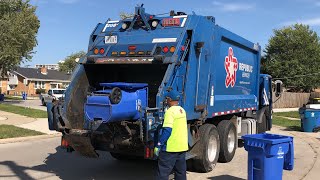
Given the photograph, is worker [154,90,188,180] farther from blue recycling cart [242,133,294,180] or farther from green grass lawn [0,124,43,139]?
green grass lawn [0,124,43,139]

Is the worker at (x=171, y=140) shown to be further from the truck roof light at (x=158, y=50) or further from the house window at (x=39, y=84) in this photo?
the house window at (x=39, y=84)

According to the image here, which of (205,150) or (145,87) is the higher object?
(145,87)

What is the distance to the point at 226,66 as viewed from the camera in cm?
933

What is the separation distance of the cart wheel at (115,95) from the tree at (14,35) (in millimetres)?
20095

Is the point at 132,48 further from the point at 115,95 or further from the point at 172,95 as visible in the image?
the point at 172,95

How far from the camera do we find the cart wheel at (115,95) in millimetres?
6121

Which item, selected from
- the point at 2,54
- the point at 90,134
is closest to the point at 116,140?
the point at 90,134

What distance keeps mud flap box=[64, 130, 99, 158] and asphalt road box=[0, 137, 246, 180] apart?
75 cm

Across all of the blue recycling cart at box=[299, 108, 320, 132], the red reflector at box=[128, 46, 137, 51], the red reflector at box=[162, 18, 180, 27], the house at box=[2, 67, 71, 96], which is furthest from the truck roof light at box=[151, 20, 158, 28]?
the house at box=[2, 67, 71, 96]

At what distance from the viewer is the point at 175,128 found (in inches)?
231

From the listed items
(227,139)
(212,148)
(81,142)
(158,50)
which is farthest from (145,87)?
(227,139)

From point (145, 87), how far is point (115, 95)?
3.03 feet

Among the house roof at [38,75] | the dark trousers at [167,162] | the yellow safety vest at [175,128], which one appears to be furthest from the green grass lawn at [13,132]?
the house roof at [38,75]

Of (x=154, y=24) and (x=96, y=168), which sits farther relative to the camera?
(x=96, y=168)
